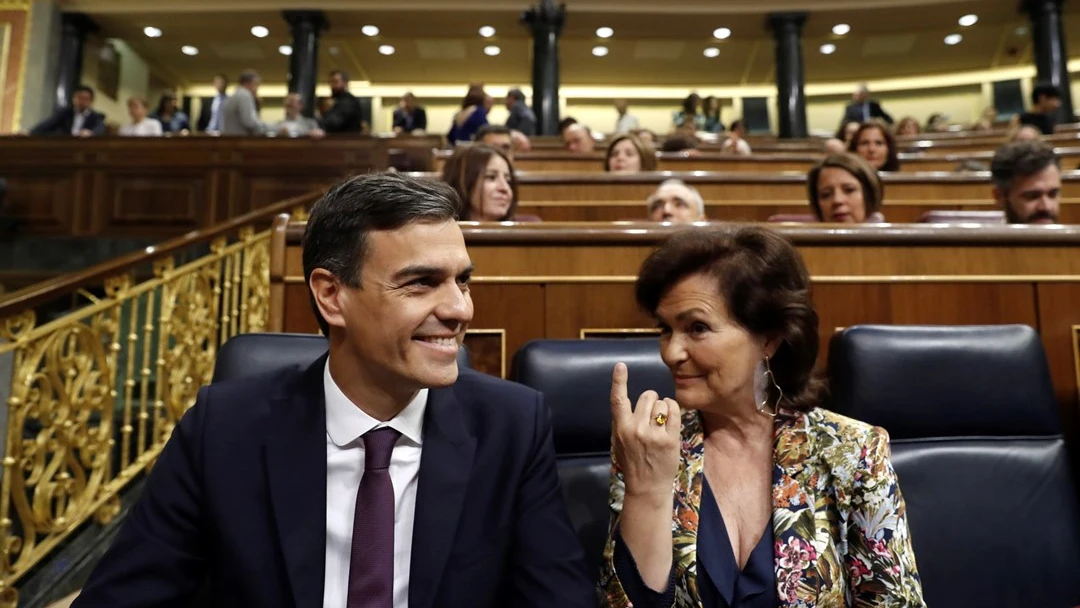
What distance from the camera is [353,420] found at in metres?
0.79

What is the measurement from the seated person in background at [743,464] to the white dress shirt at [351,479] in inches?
9.9

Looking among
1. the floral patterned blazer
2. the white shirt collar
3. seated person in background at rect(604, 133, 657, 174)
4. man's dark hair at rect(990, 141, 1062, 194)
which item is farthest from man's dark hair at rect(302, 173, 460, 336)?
seated person in background at rect(604, 133, 657, 174)

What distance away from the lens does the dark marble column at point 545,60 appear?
719 cm

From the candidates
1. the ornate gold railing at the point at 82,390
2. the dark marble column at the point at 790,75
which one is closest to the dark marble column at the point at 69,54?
the ornate gold railing at the point at 82,390

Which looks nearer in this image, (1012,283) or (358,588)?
(358,588)

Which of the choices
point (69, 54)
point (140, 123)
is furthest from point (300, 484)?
point (69, 54)

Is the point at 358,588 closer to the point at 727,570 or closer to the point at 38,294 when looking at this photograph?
the point at 727,570

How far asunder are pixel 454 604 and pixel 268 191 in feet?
14.0

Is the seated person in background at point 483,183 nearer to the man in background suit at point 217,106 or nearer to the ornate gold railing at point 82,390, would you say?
the ornate gold railing at point 82,390

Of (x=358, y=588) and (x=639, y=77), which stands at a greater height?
(x=639, y=77)

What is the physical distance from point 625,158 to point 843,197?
1335 mm

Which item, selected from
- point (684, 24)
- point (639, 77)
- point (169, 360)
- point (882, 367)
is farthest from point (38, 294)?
point (639, 77)

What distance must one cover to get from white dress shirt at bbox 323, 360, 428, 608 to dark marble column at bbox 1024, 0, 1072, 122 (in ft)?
26.8

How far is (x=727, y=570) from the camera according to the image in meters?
0.81
